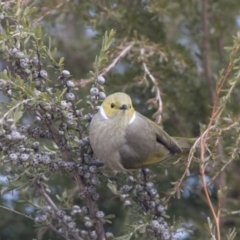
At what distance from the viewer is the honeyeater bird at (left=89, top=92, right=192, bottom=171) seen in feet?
5.85

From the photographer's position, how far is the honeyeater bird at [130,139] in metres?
1.78

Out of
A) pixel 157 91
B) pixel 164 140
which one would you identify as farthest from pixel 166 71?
pixel 164 140

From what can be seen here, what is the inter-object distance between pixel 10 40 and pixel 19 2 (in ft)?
0.42

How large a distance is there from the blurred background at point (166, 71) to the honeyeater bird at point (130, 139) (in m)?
0.34

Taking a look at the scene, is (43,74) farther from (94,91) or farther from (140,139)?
(140,139)

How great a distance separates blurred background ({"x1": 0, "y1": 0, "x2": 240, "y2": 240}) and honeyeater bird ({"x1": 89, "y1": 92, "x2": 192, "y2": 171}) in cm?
34

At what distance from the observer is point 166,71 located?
93.5 inches

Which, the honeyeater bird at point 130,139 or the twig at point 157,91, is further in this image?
the twig at point 157,91

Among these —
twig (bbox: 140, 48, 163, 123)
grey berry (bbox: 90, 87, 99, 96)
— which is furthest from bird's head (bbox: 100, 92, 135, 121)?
grey berry (bbox: 90, 87, 99, 96)

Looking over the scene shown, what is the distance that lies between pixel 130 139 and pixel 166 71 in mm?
560

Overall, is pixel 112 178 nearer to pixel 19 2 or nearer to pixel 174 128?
pixel 19 2

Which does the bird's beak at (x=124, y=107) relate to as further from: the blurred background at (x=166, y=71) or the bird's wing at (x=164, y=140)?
the blurred background at (x=166, y=71)

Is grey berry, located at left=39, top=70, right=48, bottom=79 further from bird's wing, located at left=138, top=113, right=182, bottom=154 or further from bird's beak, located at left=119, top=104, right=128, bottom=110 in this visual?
bird's wing, located at left=138, top=113, right=182, bottom=154

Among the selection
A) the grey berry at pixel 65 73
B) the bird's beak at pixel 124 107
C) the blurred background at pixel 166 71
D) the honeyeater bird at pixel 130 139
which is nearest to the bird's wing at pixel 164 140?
the honeyeater bird at pixel 130 139
